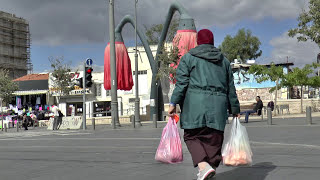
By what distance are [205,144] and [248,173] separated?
4.52 ft

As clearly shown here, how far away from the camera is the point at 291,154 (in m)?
8.37

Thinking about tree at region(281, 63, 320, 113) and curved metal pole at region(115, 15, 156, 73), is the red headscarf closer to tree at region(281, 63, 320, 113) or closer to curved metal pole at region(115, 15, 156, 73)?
curved metal pole at region(115, 15, 156, 73)

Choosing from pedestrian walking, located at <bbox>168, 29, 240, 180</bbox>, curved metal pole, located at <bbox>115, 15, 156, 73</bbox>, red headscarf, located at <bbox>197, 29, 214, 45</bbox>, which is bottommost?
pedestrian walking, located at <bbox>168, 29, 240, 180</bbox>

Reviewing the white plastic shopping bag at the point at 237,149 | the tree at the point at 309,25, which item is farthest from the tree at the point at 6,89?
the white plastic shopping bag at the point at 237,149

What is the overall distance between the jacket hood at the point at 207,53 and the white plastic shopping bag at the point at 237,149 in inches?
40.2

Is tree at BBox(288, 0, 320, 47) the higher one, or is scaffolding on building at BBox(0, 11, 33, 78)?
scaffolding on building at BBox(0, 11, 33, 78)

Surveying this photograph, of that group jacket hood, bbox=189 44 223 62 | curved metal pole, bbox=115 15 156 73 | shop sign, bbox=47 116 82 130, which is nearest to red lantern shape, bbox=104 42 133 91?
curved metal pole, bbox=115 15 156 73

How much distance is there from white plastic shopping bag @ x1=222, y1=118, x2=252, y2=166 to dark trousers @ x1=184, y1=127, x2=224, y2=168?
2.76ft

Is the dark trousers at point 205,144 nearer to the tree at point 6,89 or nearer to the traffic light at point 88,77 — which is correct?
the traffic light at point 88,77

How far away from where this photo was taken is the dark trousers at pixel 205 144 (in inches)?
190

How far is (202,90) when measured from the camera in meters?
4.97

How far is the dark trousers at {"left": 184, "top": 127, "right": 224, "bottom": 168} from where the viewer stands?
15.9ft

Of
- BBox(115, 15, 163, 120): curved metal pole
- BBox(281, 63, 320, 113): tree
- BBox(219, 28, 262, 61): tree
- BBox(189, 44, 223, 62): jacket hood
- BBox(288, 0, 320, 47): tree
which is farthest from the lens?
BBox(219, 28, 262, 61): tree

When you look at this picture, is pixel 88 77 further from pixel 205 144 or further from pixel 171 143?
pixel 205 144
